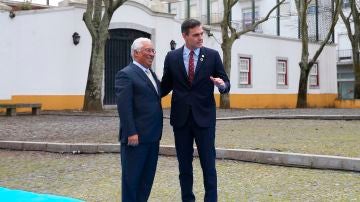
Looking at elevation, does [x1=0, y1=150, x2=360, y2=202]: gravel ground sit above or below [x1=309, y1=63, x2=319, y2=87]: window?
below

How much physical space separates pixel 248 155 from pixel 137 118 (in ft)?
11.6

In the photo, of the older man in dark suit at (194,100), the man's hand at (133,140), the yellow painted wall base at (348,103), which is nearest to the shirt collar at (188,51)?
the older man in dark suit at (194,100)

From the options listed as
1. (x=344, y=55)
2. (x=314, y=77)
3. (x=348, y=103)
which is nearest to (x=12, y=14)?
(x=348, y=103)

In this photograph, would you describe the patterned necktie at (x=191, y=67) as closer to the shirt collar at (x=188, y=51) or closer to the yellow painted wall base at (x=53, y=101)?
the shirt collar at (x=188, y=51)

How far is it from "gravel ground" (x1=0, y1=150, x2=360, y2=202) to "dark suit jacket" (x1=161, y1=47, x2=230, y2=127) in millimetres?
1090

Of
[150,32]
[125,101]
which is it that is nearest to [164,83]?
[125,101]

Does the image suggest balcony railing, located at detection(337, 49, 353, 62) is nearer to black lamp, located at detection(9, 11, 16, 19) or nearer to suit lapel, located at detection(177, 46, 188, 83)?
black lamp, located at detection(9, 11, 16, 19)

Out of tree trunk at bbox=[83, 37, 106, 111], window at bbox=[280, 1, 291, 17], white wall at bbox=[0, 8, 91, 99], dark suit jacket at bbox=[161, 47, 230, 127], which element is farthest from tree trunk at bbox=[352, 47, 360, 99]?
dark suit jacket at bbox=[161, 47, 230, 127]

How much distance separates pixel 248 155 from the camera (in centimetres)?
790

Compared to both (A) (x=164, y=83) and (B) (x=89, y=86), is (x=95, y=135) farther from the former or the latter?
(B) (x=89, y=86)

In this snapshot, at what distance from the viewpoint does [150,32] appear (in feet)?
80.8

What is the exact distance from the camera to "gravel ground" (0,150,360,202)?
5746mm

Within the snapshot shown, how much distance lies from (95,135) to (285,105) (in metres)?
21.8

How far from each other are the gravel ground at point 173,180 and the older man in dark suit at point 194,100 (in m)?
0.65
